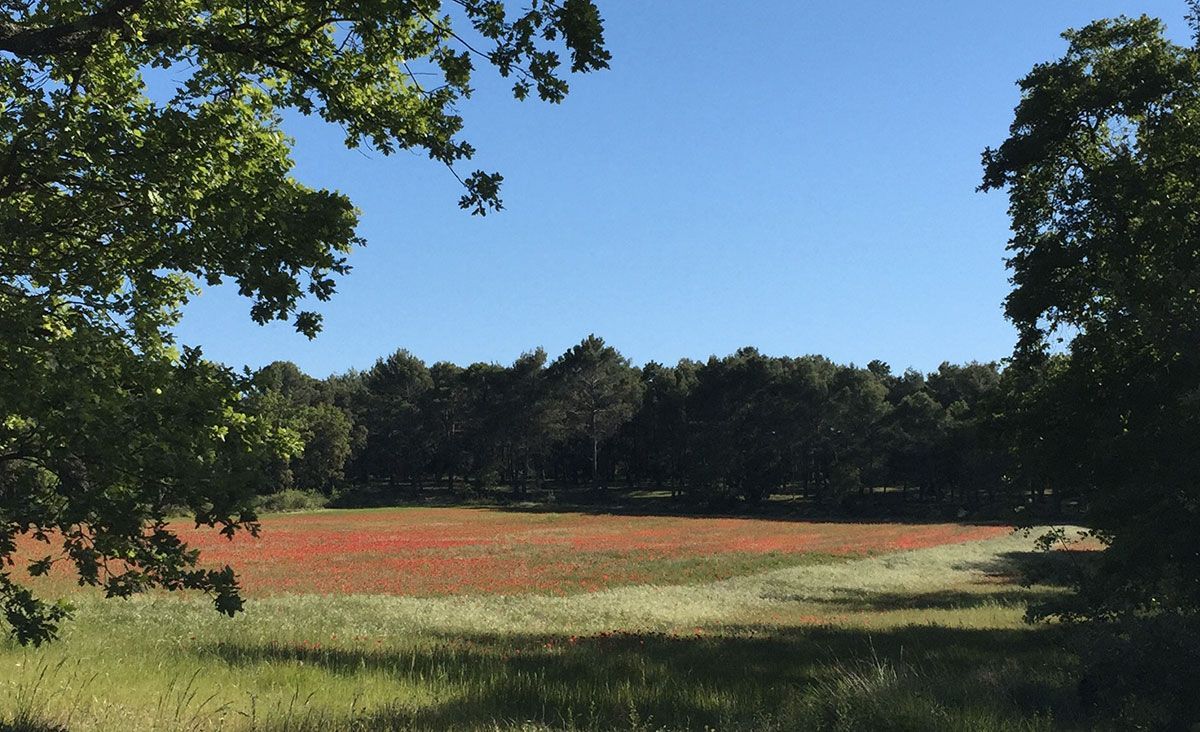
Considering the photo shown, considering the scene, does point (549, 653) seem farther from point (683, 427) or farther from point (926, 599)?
point (683, 427)

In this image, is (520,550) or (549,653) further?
(520,550)

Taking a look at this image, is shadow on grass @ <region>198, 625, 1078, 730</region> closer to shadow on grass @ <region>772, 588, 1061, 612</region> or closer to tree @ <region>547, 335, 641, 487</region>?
shadow on grass @ <region>772, 588, 1061, 612</region>

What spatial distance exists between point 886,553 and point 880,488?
253 ft

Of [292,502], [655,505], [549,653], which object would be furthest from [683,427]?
[549,653]

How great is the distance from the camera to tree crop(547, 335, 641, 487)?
110125 mm

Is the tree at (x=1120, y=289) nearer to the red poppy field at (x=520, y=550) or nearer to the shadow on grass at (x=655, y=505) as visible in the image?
the red poppy field at (x=520, y=550)

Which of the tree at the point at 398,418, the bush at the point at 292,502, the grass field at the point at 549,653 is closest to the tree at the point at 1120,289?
the grass field at the point at 549,653

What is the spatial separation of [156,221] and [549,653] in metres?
9.46

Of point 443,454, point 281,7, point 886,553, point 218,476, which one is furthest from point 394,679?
point 443,454

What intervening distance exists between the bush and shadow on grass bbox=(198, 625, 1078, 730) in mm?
78759

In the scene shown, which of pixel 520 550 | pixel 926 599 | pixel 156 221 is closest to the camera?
pixel 156 221

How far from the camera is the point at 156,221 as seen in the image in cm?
713

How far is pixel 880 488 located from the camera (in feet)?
388

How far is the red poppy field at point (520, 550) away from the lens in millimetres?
28125
